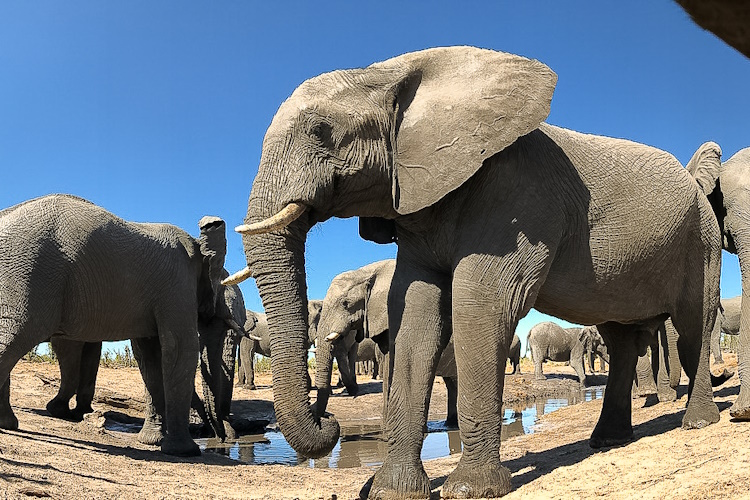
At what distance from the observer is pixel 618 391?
6.54 meters

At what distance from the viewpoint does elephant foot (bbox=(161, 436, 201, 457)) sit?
8219 millimetres

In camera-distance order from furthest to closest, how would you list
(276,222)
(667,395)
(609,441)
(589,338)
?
1. (589,338)
2. (667,395)
3. (609,441)
4. (276,222)

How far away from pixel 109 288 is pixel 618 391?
5503 mm

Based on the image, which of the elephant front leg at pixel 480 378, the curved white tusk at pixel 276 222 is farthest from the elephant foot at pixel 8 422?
the elephant front leg at pixel 480 378

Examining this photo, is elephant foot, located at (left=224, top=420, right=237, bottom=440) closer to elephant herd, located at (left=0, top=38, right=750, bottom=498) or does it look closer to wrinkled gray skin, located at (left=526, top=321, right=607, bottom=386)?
elephant herd, located at (left=0, top=38, right=750, bottom=498)

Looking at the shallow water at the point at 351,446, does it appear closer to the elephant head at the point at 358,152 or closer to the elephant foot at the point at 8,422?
the elephant foot at the point at 8,422

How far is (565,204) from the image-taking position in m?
5.16

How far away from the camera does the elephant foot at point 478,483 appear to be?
15.1 ft

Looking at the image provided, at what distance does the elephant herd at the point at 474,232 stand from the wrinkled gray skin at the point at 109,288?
10.9 inches

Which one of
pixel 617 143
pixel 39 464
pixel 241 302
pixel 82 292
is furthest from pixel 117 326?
pixel 241 302

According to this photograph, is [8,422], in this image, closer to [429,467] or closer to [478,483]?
[429,467]

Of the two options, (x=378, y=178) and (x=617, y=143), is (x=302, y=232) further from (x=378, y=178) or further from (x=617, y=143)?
(x=617, y=143)

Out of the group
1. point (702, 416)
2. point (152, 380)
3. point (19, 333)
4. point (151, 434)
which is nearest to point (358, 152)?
point (702, 416)

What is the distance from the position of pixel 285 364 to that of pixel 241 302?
13.2 m
